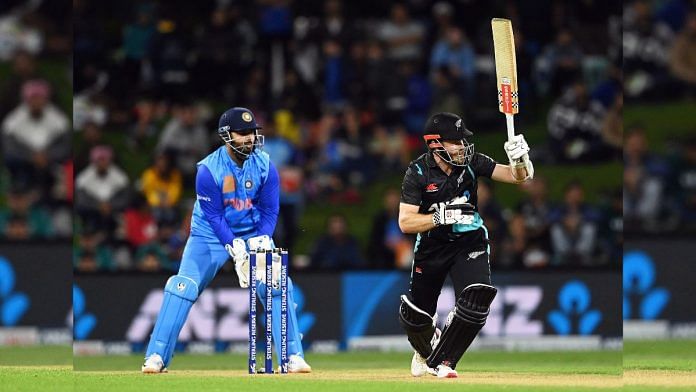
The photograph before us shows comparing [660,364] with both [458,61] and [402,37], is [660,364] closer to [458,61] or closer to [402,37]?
[458,61]

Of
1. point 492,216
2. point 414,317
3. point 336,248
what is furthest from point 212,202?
point 492,216

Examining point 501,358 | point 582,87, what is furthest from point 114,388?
point 582,87

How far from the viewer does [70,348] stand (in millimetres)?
14961

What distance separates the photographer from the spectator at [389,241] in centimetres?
1630

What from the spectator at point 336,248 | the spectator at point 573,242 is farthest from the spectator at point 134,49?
the spectator at point 573,242

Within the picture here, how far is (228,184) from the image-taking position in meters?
9.82

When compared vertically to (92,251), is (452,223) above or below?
above

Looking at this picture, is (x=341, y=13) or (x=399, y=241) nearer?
(x=399, y=241)

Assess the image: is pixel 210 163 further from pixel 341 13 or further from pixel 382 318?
pixel 341 13

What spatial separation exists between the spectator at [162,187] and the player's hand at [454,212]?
25.5 feet

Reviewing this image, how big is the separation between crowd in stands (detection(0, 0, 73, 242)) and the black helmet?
7.91 meters

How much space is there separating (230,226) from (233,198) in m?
0.22

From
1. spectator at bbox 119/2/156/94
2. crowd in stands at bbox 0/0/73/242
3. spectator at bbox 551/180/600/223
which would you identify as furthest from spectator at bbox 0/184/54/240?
spectator at bbox 551/180/600/223

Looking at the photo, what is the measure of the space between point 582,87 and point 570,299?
4.70 metres
